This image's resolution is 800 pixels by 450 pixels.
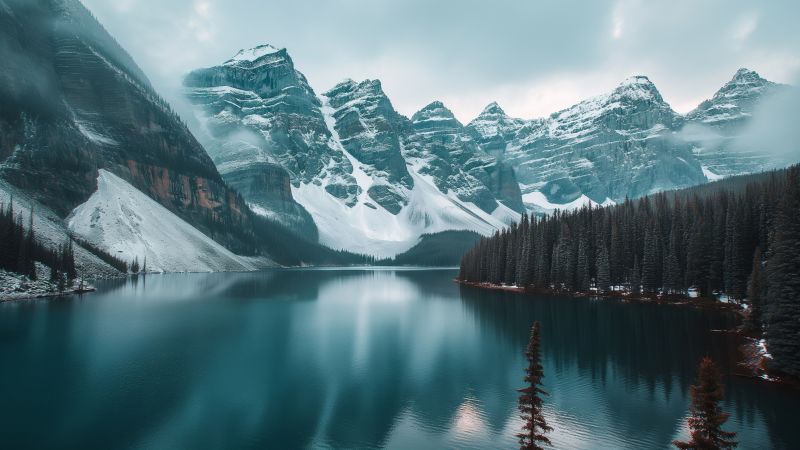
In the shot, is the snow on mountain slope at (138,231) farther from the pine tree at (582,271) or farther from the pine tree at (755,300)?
the pine tree at (755,300)

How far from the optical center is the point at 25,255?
78.7 metres

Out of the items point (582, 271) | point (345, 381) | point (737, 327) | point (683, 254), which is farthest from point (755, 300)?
point (582, 271)

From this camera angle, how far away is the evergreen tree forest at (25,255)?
73.7 metres

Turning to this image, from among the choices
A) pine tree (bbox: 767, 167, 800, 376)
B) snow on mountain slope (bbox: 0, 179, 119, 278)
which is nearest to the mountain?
snow on mountain slope (bbox: 0, 179, 119, 278)

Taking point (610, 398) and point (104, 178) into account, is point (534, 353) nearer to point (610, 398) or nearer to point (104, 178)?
point (610, 398)

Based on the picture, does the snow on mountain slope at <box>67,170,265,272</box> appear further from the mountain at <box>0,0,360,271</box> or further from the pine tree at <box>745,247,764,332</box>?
the pine tree at <box>745,247,764,332</box>

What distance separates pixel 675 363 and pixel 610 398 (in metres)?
12.1

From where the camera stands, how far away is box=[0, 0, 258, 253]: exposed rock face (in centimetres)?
13338

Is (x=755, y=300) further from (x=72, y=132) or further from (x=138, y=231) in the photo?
(x=72, y=132)

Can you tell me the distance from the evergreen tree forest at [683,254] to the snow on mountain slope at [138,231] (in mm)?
92267

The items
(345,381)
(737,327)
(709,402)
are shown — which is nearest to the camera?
(709,402)

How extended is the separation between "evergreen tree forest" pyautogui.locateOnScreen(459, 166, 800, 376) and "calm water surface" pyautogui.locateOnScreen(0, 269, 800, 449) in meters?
6.27

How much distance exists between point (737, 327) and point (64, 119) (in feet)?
597

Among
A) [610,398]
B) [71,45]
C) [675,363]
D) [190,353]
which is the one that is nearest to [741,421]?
[610,398]
